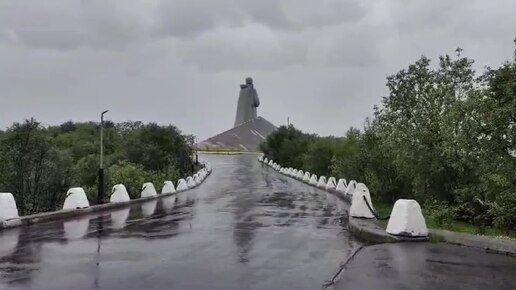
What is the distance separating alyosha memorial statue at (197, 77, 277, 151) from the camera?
133 meters

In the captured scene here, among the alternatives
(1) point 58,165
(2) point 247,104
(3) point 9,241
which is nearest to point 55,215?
(3) point 9,241

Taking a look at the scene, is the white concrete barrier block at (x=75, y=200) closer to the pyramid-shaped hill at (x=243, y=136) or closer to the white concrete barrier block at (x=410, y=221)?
the white concrete barrier block at (x=410, y=221)

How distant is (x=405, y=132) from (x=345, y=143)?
17516 mm

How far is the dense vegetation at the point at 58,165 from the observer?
2669 cm

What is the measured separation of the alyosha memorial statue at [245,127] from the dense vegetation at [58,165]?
8068 cm

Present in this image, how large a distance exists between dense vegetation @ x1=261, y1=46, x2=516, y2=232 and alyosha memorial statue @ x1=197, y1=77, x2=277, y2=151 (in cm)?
10163

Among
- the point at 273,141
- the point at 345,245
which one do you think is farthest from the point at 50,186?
the point at 273,141

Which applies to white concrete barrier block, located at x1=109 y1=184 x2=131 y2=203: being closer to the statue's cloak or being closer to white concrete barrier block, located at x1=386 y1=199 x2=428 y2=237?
white concrete barrier block, located at x1=386 y1=199 x2=428 y2=237

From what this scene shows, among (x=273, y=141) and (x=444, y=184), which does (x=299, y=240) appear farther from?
(x=273, y=141)

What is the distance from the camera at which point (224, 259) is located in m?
9.67

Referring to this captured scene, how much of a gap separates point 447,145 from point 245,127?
121m

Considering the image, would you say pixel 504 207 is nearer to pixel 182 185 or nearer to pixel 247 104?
pixel 182 185

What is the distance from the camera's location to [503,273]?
817 centimetres

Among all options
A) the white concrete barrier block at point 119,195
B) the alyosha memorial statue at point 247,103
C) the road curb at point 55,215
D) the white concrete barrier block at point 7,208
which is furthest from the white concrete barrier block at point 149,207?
the alyosha memorial statue at point 247,103
